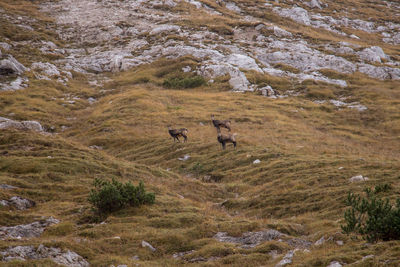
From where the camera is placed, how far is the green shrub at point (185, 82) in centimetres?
5965

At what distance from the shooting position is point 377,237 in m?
10.4

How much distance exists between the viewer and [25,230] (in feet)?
43.7

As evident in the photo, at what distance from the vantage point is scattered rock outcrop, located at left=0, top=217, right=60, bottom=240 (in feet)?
41.7

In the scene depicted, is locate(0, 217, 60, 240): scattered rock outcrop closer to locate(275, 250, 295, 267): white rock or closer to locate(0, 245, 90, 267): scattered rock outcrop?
locate(0, 245, 90, 267): scattered rock outcrop

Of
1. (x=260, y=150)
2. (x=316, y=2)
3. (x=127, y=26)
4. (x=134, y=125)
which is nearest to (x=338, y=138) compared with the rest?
(x=260, y=150)

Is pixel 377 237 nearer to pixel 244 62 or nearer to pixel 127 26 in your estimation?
pixel 244 62

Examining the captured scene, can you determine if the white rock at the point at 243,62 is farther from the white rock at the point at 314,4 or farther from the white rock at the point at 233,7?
the white rock at the point at 314,4

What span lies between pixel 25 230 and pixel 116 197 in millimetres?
3901

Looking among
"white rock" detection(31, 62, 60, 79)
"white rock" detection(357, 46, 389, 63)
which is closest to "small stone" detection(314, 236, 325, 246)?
"white rock" detection(31, 62, 60, 79)

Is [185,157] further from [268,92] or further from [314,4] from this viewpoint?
[314,4]

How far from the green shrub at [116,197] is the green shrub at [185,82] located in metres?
43.7

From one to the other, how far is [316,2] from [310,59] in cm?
5925

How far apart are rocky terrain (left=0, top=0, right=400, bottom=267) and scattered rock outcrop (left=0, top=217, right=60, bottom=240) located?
97 millimetres

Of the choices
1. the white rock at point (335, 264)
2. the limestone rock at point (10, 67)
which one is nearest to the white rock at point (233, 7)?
the limestone rock at point (10, 67)
